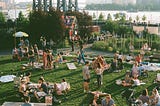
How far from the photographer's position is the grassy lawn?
16062 mm

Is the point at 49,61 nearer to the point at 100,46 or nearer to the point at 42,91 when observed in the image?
the point at 42,91

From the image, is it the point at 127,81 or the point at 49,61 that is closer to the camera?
the point at 127,81

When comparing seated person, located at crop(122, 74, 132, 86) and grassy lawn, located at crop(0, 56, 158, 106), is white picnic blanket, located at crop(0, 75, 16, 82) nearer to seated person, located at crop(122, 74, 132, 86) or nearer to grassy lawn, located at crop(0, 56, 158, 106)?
grassy lawn, located at crop(0, 56, 158, 106)

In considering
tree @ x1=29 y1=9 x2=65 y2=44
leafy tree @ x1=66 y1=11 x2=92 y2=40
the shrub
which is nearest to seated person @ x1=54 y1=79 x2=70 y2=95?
tree @ x1=29 y1=9 x2=65 y2=44

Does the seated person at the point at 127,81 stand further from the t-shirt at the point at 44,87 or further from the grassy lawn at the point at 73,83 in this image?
the t-shirt at the point at 44,87

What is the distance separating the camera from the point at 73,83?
18.8m

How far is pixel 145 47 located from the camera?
30.0 metres

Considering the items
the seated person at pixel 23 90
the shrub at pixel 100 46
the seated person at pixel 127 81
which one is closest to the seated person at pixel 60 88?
the seated person at pixel 23 90

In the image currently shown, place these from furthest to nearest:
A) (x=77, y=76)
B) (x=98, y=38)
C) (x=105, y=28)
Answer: (x=105, y=28) → (x=98, y=38) → (x=77, y=76)

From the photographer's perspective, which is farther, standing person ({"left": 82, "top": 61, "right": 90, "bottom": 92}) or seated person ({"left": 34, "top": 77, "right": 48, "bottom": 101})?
standing person ({"left": 82, "top": 61, "right": 90, "bottom": 92})

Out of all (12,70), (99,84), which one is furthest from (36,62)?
(99,84)

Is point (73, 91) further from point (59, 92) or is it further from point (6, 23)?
point (6, 23)

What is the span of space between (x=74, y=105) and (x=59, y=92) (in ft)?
5.23

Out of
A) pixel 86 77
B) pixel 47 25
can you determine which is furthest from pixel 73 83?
pixel 47 25
